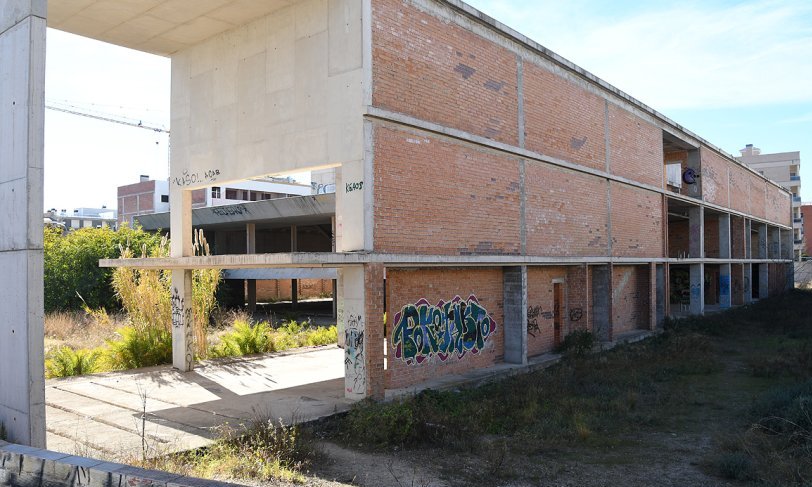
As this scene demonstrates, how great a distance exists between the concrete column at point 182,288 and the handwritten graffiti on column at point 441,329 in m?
5.51

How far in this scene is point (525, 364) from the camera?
585 inches

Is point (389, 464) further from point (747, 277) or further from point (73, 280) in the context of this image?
point (747, 277)

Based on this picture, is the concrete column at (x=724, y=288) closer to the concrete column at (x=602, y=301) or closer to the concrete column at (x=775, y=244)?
the concrete column at (x=775, y=244)

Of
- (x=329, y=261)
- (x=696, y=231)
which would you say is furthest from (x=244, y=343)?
(x=696, y=231)

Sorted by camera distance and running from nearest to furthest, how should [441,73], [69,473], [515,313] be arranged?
[69,473] < [441,73] < [515,313]

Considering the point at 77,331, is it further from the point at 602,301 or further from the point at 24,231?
the point at 602,301

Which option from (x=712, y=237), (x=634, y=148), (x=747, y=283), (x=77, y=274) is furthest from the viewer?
(x=747, y=283)

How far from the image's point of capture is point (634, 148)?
70.5ft

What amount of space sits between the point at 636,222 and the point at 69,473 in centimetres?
1969

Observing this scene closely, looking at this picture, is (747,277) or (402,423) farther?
(747,277)

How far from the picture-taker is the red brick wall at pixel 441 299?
1207 cm

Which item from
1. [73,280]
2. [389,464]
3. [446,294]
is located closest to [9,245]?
[389,464]

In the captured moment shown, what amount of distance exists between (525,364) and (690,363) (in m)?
4.67

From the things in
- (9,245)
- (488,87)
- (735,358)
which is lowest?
(735,358)
